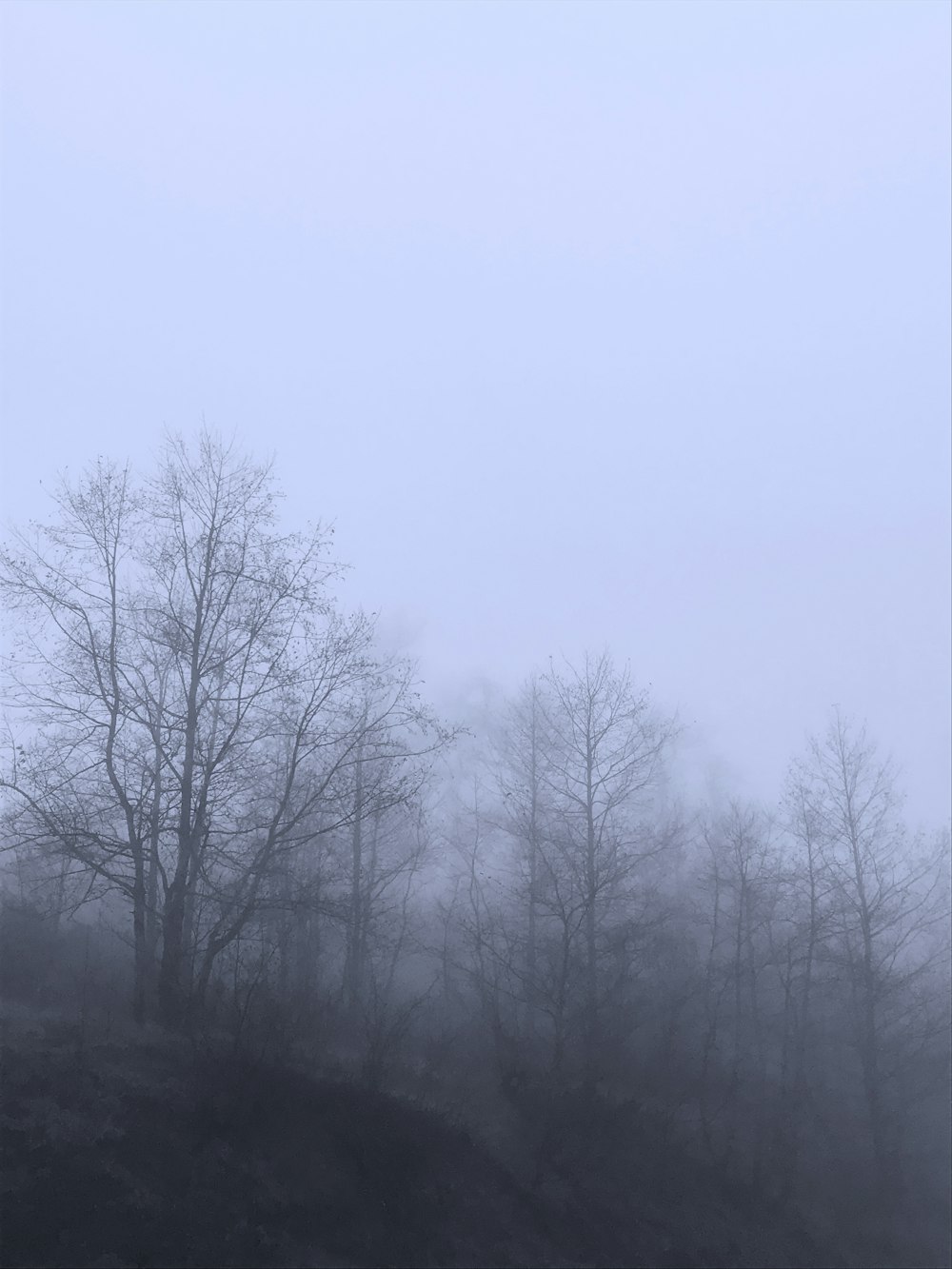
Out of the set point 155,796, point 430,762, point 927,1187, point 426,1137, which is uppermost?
point 430,762

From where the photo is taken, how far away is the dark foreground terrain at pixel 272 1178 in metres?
10.8

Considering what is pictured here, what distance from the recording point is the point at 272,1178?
12266mm

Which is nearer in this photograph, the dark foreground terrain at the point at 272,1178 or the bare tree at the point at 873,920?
the dark foreground terrain at the point at 272,1178

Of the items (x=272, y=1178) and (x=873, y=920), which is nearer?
(x=272, y=1178)

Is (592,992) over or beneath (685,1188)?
over

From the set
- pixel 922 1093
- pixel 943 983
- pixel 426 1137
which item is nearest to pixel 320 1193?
pixel 426 1137

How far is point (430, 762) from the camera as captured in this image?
65.6ft

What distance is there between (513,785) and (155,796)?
483 inches

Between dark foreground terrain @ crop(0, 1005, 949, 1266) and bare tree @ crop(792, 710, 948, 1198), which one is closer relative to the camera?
dark foreground terrain @ crop(0, 1005, 949, 1266)

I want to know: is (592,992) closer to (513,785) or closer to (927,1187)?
(513,785)

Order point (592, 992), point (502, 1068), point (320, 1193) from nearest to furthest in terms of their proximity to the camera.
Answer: point (320, 1193) < point (502, 1068) < point (592, 992)

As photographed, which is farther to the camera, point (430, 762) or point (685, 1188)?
point (430, 762)

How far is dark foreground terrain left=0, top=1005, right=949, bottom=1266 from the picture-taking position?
35.3 feet

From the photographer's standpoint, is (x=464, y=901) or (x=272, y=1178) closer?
(x=272, y=1178)
